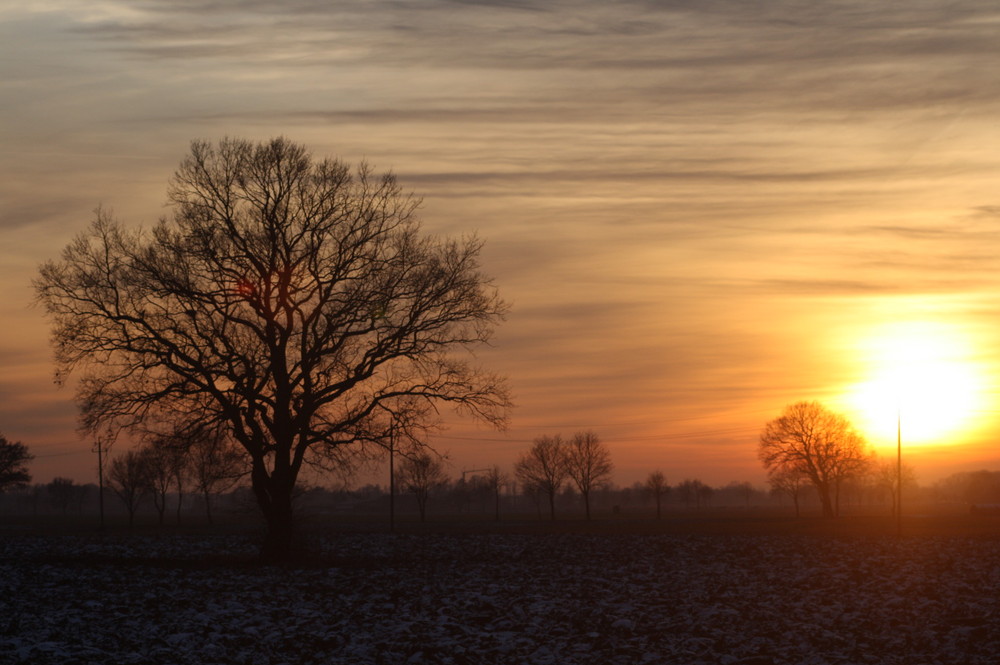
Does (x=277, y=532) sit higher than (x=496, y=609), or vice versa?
(x=277, y=532)

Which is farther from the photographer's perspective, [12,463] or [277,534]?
[12,463]

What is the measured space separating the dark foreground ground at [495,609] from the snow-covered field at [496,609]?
7cm

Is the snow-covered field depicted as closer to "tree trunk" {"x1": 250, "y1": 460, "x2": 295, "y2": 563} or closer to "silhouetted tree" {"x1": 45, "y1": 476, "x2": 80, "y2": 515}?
"tree trunk" {"x1": 250, "y1": 460, "x2": 295, "y2": 563}

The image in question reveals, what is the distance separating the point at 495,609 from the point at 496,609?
0.03 meters

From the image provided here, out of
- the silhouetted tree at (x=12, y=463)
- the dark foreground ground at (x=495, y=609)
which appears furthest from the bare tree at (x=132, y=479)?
the dark foreground ground at (x=495, y=609)

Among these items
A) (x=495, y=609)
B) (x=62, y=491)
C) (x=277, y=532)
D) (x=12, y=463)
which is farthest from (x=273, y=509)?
(x=62, y=491)

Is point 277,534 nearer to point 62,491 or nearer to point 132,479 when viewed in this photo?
point 132,479

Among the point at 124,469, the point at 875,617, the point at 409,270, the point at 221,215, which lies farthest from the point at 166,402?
the point at 124,469

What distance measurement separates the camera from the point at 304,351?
3450 centimetres

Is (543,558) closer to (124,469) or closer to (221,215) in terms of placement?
(221,215)

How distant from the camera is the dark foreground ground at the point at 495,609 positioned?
64.1 ft

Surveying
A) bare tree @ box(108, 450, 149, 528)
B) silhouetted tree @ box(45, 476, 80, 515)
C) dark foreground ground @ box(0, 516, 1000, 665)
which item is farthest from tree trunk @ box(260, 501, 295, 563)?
silhouetted tree @ box(45, 476, 80, 515)

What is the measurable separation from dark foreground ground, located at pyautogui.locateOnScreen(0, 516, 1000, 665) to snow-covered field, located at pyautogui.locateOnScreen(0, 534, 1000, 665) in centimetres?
7

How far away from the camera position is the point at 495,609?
24938mm
